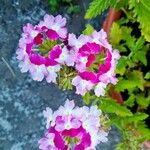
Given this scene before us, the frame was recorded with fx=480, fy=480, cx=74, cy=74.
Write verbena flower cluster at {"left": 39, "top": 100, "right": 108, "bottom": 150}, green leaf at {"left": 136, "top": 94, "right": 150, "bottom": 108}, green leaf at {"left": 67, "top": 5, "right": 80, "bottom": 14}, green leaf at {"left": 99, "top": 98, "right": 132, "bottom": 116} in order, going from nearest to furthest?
1. verbena flower cluster at {"left": 39, "top": 100, "right": 108, "bottom": 150}
2. green leaf at {"left": 99, "top": 98, "right": 132, "bottom": 116}
3. green leaf at {"left": 136, "top": 94, "right": 150, "bottom": 108}
4. green leaf at {"left": 67, "top": 5, "right": 80, "bottom": 14}

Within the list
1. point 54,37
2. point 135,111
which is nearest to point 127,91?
point 135,111

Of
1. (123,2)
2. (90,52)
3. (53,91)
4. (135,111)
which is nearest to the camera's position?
(90,52)

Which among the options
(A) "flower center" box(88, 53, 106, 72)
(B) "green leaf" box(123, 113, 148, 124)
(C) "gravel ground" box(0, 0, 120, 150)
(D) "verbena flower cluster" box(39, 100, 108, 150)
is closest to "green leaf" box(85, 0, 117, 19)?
(A) "flower center" box(88, 53, 106, 72)

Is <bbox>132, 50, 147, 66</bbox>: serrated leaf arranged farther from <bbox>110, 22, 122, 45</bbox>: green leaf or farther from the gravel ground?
the gravel ground

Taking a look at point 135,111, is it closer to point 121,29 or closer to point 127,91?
point 127,91

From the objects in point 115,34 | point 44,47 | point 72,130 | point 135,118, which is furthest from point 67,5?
point 72,130

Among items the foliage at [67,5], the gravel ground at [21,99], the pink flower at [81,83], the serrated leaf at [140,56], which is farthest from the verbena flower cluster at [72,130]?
the foliage at [67,5]
